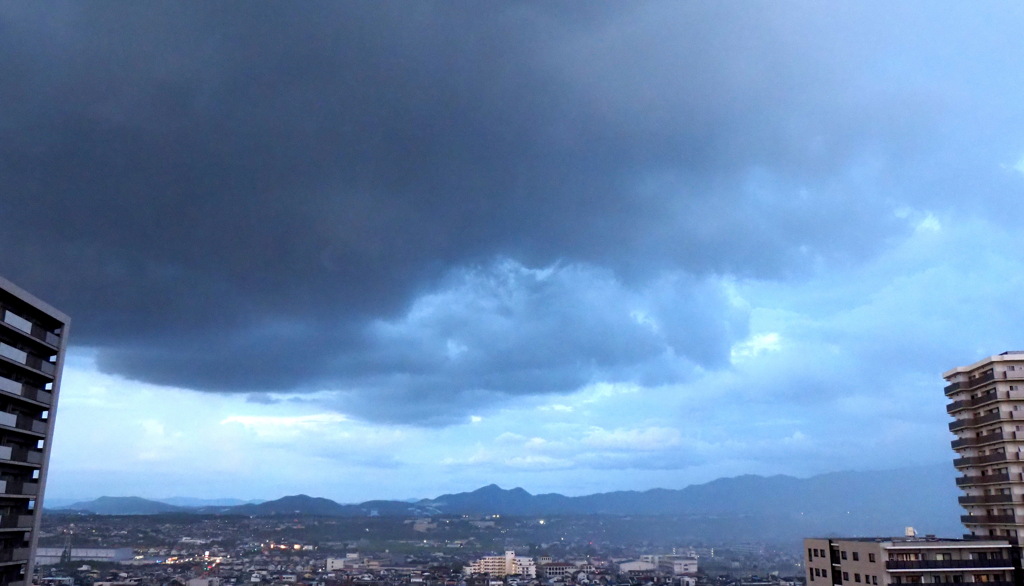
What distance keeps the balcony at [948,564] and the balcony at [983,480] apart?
20.3 ft

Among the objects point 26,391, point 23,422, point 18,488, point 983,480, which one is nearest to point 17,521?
point 18,488

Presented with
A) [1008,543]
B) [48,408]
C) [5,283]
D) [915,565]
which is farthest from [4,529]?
[1008,543]

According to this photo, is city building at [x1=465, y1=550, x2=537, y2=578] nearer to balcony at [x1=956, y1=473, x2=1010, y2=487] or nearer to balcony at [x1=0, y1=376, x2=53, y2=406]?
balcony at [x1=956, y1=473, x2=1010, y2=487]

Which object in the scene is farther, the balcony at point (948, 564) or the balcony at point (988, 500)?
the balcony at point (988, 500)

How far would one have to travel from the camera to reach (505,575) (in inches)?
6348

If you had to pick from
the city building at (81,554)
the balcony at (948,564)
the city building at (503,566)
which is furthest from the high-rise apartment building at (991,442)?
the city building at (81,554)

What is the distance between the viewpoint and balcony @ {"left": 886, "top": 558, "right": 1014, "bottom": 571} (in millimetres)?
50875

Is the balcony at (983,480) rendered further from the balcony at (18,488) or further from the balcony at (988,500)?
the balcony at (18,488)

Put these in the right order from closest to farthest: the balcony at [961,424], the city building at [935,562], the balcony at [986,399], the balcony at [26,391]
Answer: the balcony at [26,391] < the city building at [935,562] < the balcony at [986,399] < the balcony at [961,424]

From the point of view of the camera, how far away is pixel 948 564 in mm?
51781

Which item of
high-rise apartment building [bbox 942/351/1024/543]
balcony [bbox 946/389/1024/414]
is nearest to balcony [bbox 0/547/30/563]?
high-rise apartment building [bbox 942/351/1024/543]

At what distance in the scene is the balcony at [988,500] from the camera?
5328 cm

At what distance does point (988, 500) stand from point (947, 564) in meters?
8.41

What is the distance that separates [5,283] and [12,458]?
10283 mm
